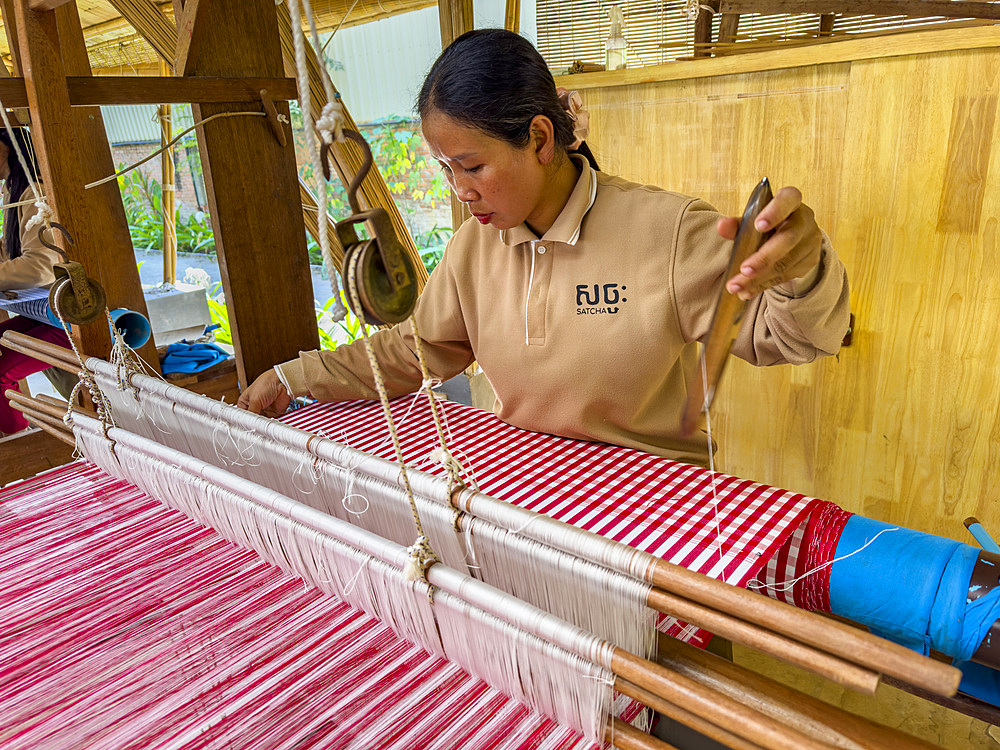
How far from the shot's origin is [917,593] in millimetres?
1045

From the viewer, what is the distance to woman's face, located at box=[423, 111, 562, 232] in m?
1.34

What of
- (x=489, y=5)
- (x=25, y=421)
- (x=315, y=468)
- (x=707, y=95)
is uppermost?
(x=489, y=5)

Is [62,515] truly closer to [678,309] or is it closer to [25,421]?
[678,309]

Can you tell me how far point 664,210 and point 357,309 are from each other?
0.91 m

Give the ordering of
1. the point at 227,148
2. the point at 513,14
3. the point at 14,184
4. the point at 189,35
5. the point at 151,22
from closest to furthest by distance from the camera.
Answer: the point at 189,35 → the point at 227,148 → the point at 14,184 → the point at 151,22 → the point at 513,14

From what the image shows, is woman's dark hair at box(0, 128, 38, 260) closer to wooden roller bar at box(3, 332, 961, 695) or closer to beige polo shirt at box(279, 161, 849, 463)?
beige polo shirt at box(279, 161, 849, 463)

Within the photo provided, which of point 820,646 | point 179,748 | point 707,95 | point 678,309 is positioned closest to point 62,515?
point 179,748

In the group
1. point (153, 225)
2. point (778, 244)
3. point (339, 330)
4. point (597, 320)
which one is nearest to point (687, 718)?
point (778, 244)

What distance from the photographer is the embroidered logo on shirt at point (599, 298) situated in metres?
1.48

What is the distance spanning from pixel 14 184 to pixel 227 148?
5.83 feet

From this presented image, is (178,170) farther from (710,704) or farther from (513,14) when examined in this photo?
(710,704)

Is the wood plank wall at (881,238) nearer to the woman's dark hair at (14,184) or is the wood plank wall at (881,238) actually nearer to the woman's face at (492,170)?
the woman's face at (492,170)

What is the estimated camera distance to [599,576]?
0.83m

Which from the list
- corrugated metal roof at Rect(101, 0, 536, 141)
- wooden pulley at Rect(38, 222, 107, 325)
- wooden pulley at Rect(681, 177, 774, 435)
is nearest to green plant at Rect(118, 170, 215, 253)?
corrugated metal roof at Rect(101, 0, 536, 141)
